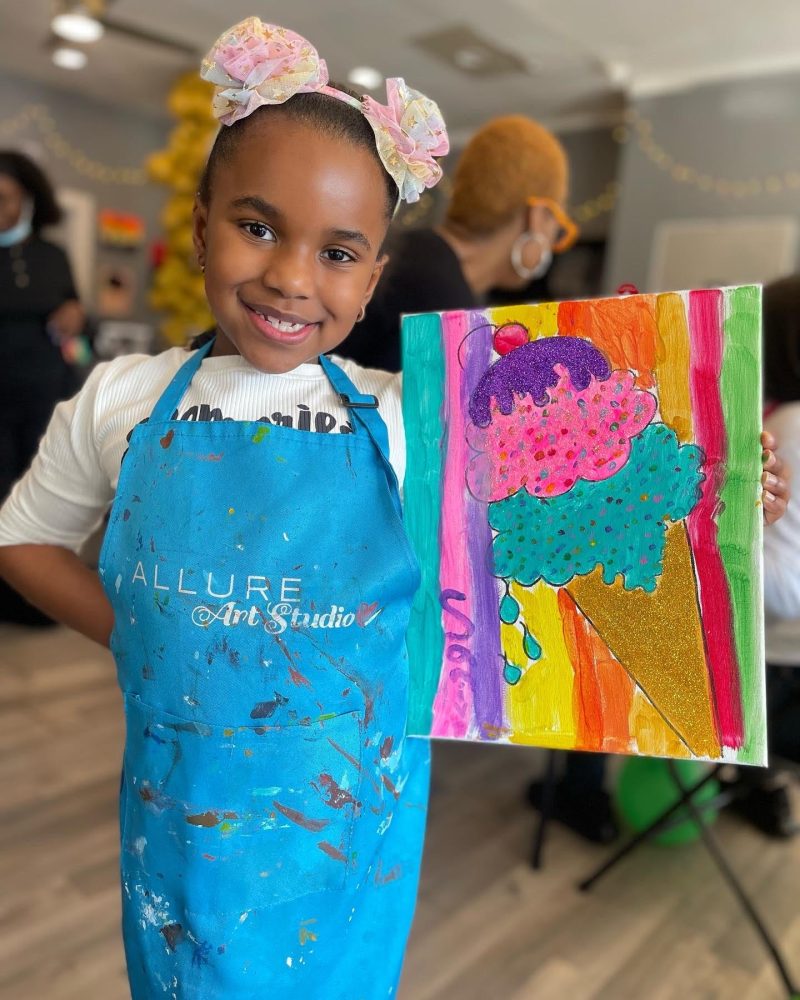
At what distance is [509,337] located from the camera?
0.75 metres

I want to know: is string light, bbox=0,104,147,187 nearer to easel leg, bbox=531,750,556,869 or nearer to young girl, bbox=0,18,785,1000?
easel leg, bbox=531,750,556,869

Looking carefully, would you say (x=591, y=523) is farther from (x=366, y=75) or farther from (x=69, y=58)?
(x=69, y=58)

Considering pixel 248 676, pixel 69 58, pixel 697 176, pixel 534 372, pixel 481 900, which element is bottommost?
pixel 481 900

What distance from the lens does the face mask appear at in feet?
8.05

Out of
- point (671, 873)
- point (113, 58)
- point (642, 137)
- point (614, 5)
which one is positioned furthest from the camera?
point (113, 58)

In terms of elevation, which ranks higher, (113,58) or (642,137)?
(113,58)

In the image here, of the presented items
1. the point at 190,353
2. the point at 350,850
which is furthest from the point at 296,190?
the point at 350,850

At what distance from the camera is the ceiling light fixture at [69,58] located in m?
4.91

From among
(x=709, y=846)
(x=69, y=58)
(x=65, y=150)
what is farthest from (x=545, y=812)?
(x=65, y=150)

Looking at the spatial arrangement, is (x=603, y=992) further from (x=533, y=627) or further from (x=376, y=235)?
(x=376, y=235)

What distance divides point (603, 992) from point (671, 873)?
46 centimetres

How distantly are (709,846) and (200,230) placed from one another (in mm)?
1644

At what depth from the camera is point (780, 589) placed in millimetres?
1317

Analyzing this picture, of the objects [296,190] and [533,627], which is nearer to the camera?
[296,190]
